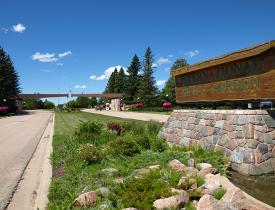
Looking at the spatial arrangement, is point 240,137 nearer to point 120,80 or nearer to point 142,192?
point 142,192

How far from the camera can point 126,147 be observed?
10.3 meters

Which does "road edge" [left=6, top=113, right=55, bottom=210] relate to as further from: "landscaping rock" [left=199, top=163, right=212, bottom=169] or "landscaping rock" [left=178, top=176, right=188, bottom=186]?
"landscaping rock" [left=199, top=163, right=212, bottom=169]

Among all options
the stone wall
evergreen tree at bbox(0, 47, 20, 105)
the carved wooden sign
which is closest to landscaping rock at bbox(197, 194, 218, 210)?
the stone wall

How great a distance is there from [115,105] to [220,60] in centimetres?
6062

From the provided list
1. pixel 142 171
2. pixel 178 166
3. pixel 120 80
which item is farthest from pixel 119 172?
pixel 120 80

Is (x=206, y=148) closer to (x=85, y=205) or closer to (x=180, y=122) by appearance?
(x=180, y=122)

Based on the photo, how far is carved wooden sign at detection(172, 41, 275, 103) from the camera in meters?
8.74

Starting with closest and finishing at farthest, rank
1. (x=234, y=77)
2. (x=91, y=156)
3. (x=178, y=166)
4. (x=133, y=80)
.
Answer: (x=178, y=166), (x=91, y=156), (x=234, y=77), (x=133, y=80)

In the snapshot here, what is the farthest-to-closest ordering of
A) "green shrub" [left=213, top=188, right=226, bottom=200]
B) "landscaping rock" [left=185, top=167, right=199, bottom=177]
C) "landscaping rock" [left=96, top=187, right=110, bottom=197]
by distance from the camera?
"landscaping rock" [left=185, top=167, right=199, bottom=177], "landscaping rock" [left=96, top=187, right=110, bottom=197], "green shrub" [left=213, top=188, right=226, bottom=200]

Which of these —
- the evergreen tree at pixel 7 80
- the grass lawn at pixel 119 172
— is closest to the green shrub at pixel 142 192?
the grass lawn at pixel 119 172

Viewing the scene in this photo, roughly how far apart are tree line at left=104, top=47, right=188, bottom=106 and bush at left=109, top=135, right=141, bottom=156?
52.1 metres

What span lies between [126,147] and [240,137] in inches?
132

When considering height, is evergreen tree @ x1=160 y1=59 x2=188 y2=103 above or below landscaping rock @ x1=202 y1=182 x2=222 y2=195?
above

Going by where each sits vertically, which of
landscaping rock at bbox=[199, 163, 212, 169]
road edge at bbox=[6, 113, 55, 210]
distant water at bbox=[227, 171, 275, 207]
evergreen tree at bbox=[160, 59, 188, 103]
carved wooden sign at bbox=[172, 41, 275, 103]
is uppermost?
evergreen tree at bbox=[160, 59, 188, 103]
